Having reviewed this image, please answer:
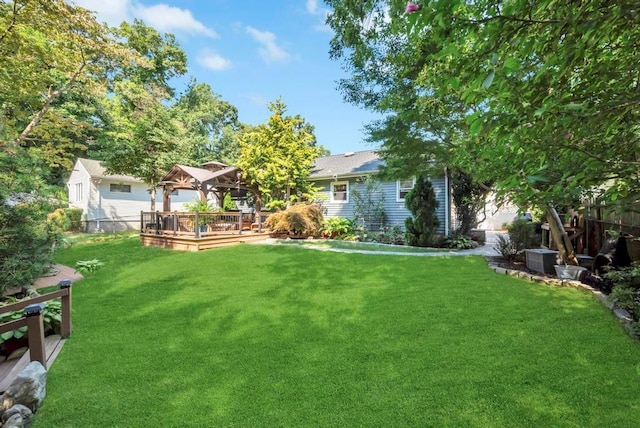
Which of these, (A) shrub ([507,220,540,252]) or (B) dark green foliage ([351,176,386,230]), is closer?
(A) shrub ([507,220,540,252])

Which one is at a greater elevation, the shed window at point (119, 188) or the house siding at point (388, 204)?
the shed window at point (119, 188)

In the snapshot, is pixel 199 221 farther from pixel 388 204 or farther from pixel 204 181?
pixel 388 204

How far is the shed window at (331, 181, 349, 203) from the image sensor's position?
1562 cm

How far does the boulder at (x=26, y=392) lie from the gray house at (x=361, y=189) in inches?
450

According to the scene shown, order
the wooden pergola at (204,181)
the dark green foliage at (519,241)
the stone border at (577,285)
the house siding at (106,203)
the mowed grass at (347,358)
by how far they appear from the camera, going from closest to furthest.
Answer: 1. the mowed grass at (347,358)
2. the stone border at (577,285)
3. the dark green foliage at (519,241)
4. the wooden pergola at (204,181)
5. the house siding at (106,203)

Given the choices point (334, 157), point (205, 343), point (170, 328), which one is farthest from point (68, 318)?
point (334, 157)

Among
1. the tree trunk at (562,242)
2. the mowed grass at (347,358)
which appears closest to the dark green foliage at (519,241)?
the tree trunk at (562,242)

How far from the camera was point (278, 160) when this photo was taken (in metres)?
14.0

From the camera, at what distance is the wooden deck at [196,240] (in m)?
11.3

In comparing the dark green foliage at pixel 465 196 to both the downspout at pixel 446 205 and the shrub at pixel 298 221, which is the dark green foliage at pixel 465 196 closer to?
the downspout at pixel 446 205

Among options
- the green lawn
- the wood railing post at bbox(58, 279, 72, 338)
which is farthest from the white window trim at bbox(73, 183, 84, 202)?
the wood railing post at bbox(58, 279, 72, 338)

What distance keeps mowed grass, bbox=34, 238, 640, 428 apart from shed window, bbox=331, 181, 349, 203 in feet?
32.2

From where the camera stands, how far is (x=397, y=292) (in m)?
5.50

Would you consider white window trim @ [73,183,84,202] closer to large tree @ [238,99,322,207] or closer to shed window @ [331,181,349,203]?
large tree @ [238,99,322,207]
